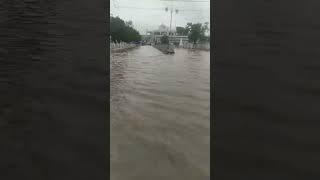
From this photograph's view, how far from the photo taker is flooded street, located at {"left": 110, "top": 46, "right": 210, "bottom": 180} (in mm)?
9477

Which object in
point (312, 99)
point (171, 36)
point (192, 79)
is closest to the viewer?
point (312, 99)

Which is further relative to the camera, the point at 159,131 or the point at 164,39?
the point at 164,39

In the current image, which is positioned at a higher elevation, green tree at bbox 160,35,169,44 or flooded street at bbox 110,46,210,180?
green tree at bbox 160,35,169,44

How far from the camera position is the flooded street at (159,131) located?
31.1 feet

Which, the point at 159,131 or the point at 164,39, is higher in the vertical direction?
the point at 164,39

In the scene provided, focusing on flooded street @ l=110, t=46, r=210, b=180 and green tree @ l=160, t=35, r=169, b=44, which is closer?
flooded street @ l=110, t=46, r=210, b=180

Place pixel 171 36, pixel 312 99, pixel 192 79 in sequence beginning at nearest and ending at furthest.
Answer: pixel 312 99 → pixel 192 79 → pixel 171 36

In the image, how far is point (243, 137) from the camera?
0.71 meters

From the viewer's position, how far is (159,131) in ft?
52.4

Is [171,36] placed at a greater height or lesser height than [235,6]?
greater

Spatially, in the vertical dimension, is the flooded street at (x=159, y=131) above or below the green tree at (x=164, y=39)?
below
